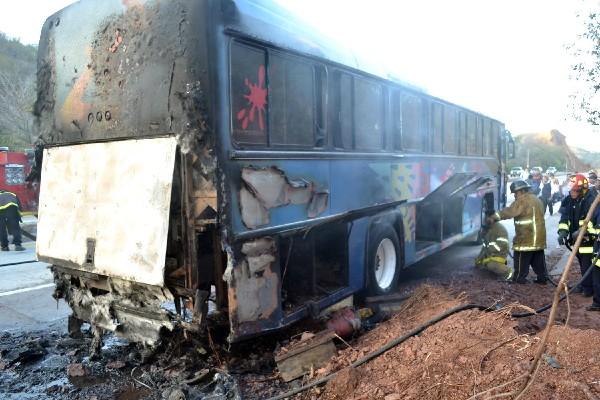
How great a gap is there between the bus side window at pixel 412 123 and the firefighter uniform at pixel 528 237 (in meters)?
1.79

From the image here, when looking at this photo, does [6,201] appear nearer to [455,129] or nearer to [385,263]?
[385,263]

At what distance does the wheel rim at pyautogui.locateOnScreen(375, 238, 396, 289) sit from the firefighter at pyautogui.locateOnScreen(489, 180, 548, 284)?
213 centimetres

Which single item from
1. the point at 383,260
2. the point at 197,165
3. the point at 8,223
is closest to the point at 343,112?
the point at 197,165

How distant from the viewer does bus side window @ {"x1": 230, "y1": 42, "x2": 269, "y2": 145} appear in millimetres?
3646

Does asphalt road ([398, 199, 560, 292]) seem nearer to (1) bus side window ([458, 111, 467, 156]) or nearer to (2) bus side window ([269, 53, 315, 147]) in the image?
(1) bus side window ([458, 111, 467, 156])

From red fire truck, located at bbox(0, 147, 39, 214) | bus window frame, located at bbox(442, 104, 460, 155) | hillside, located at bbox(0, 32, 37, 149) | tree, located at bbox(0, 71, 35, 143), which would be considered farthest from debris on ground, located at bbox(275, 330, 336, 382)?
tree, located at bbox(0, 71, 35, 143)

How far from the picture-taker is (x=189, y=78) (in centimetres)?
351

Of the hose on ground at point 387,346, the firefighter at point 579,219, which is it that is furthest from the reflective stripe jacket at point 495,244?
the hose on ground at point 387,346

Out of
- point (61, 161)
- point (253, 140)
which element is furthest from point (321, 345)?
point (61, 161)

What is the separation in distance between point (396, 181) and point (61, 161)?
4.21 metres

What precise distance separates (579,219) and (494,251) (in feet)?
5.17

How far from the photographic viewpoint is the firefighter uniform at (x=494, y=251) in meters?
7.50

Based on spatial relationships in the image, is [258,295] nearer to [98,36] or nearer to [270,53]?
[270,53]

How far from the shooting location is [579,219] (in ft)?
21.1
